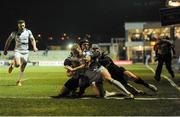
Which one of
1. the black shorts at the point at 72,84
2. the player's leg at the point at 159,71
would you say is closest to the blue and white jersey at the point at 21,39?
the black shorts at the point at 72,84

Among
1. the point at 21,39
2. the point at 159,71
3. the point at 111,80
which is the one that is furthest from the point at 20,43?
the point at 159,71

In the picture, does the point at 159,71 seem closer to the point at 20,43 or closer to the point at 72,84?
the point at 20,43

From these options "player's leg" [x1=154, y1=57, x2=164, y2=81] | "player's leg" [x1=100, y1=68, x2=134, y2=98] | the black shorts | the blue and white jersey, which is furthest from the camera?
"player's leg" [x1=154, y1=57, x2=164, y2=81]

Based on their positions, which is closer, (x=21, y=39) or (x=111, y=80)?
(x=111, y=80)

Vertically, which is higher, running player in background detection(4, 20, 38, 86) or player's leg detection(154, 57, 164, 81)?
running player in background detection(4, 20, 38, 86)

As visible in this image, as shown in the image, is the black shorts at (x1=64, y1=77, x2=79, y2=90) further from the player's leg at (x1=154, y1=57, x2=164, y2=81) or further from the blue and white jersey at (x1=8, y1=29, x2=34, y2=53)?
the player's leg at (x1=154, y1=57, x2=164, y2=81)

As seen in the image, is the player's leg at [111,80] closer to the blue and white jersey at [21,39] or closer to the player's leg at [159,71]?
the blue and white jersey at [21,39]

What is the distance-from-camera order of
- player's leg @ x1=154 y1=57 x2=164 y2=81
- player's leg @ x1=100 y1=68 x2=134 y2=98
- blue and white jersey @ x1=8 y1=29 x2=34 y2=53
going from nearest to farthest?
1. player's leg @ x1=100 y1=68 x2=134 y2=98
2. blue and white jersey @ x1=8 y1=29 x2=34 y2=53
3. player's leg @ x1=154 y1=57 x2=164 y2=81

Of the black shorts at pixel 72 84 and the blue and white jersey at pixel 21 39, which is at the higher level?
the blue and white jersey at pixel 21 39

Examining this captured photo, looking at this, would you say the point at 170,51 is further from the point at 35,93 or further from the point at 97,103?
the point at 97,103

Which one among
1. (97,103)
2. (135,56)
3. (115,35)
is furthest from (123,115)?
(115,35)

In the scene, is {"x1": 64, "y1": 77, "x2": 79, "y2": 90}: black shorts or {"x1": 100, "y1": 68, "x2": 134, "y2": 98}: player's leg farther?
{"x1": 64, "y1": 77, "x2": 79, "y2": 90}: black shorts

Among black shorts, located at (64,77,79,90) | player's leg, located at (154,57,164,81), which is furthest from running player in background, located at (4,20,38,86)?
player's leg, located at (154,57,164,81)

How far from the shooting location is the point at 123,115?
33.3 feet
